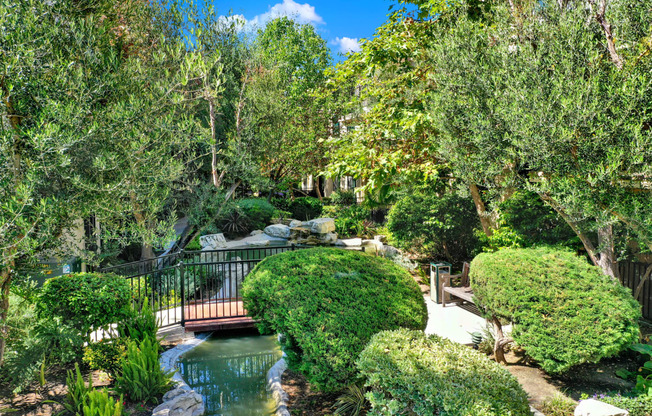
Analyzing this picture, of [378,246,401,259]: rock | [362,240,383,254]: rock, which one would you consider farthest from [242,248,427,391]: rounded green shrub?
[362,240,383,254]: rock

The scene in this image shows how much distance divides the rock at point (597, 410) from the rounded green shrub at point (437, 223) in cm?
612

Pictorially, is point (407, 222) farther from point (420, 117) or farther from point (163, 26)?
point (163, 26)

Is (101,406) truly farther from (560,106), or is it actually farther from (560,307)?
(560,106)

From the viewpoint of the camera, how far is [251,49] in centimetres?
1520

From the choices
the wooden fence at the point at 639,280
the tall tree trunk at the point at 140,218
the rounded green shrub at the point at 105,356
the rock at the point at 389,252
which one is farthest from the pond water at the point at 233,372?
the wooden fence at the point at 639,280

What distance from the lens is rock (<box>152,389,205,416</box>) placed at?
4.82m

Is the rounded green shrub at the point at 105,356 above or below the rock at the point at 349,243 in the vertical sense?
below

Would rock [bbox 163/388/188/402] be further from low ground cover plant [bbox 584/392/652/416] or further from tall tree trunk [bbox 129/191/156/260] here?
low ground cover plant [bbox 584/392/652/416]

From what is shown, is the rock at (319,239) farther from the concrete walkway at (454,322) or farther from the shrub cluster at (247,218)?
the concrete walkway at (454,322)

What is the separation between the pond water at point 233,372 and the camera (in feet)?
18.3

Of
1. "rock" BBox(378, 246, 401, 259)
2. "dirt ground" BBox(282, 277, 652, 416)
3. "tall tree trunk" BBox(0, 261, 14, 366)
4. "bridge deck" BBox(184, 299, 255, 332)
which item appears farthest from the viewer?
"rock" BBox(378, 246, 401, 259)

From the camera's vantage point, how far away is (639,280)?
26.3 feet

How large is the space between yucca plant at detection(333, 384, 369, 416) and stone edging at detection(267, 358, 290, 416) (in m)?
0.65

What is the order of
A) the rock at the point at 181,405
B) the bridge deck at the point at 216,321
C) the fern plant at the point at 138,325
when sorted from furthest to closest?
the bridge deck at the point at 216,321 → the fern plant at the point at 138,325 → the rock at the point at 181,405
